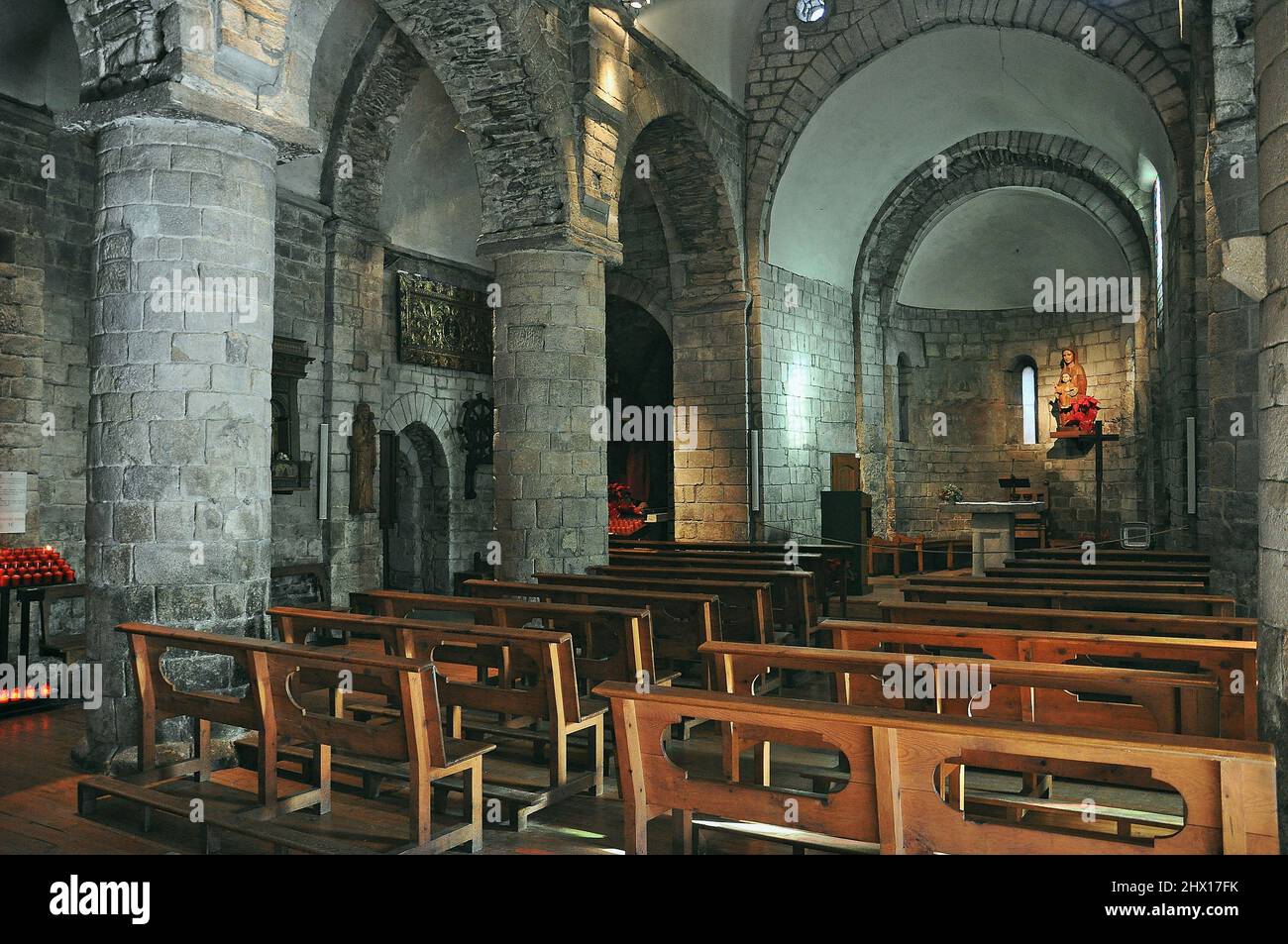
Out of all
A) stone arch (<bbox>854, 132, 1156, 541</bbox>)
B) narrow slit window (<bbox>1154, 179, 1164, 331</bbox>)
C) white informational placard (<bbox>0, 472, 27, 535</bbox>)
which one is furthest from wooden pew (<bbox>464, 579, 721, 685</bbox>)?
stone arch (<bbox>854, 132, 1156, 541</bbox>)

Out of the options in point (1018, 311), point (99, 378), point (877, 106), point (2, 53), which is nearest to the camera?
point (99, 378)

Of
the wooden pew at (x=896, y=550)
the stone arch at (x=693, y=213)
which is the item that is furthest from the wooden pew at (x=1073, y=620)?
the wooden pew at (x=896, y=550)

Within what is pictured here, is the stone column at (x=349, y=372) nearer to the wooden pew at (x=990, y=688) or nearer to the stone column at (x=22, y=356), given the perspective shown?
the stone column at (x=22, y=356)

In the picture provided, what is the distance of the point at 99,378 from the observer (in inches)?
193

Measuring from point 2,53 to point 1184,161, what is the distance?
10579 mm

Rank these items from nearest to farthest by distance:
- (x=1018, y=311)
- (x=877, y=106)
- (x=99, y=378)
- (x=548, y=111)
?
(x=99, y=378), (x=548, y=111), (x=877, y=106), (x=1018, y=311)

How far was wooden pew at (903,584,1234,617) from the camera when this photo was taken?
5504mm

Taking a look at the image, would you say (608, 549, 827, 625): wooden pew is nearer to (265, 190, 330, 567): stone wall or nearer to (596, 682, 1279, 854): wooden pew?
(265, 190, 330, 567): stone wall

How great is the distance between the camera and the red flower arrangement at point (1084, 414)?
55.8ft

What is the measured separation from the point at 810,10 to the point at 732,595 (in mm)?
8897

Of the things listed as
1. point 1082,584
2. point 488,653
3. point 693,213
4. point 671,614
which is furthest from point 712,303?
point 488,653
